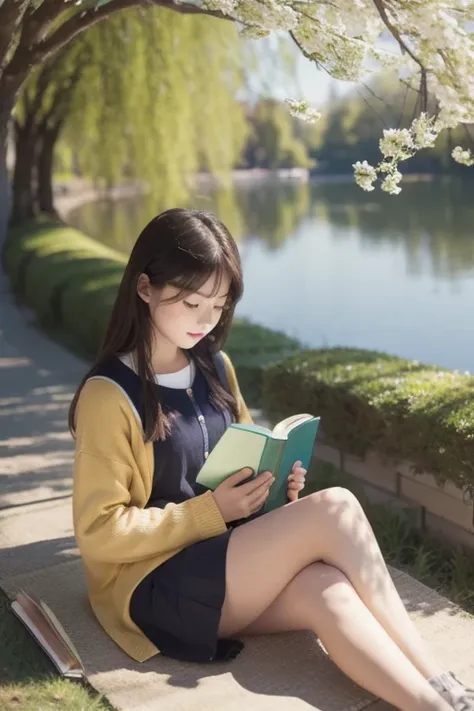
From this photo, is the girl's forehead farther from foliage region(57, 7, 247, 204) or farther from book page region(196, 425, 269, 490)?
foliage region(57, 7, 247, 204)

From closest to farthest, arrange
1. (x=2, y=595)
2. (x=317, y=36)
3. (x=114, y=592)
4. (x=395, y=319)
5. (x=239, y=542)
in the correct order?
1. (x=239, y=542)
2. (x=114, y=592)
3. (x=2, y=595)
4. (x=317, y=36)
5. (x=395, y=319)

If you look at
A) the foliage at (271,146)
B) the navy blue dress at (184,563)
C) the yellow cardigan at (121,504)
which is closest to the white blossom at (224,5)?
the navy blue dress at (184,563)

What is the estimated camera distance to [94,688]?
2439 millimetres

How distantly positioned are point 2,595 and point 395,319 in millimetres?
8493

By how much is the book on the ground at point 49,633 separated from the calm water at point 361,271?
6.09 m

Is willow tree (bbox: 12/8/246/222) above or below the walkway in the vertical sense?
above

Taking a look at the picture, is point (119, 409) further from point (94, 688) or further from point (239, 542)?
point (94, 688)

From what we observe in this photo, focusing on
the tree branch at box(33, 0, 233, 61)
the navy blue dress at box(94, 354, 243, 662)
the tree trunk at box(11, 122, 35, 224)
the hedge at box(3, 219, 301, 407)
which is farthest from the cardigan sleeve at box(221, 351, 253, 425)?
the tree trunk at box(11, 122, 35, 224)

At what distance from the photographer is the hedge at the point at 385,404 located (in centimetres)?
333

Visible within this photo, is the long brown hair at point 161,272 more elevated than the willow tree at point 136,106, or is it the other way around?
the willow tree at point 136,106

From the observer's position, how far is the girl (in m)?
2.30

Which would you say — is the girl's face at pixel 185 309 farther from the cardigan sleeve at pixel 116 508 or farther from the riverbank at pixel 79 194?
the riverbank at pixel 79 194

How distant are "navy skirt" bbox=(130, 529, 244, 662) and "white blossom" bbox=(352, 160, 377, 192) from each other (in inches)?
52.5

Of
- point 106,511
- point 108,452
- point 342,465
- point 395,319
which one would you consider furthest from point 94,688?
point 395,319
